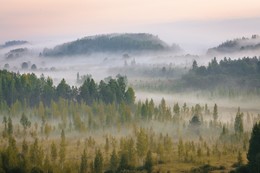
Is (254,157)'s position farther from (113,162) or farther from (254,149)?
(113,162)

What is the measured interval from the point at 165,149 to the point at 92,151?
115 feet

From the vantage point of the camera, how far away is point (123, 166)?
155750 millimetres

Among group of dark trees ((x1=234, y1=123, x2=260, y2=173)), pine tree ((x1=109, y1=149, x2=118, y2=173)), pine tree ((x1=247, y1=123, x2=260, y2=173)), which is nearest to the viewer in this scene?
group of dark trees ((x1=234, y1=123, x2=260, y2=173))

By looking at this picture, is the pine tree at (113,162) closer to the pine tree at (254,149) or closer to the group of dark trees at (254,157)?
the group of dark trees at (254,157)

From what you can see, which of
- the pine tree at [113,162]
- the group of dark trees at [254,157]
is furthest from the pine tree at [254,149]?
the pine tree at [113,162]

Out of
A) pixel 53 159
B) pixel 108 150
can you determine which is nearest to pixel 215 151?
pixel 108 150

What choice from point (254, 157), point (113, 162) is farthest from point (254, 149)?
point (113, 162)

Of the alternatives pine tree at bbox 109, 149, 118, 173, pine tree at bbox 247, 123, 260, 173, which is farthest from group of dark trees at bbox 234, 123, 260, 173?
pine tree at bbox 109, 149, 118, 173

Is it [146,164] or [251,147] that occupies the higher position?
[251,147]

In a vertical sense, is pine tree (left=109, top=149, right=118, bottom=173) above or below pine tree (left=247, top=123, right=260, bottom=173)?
below

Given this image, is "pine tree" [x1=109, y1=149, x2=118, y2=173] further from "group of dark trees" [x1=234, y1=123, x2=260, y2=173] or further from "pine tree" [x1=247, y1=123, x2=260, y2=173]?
"pine tree" [x1=247, y1=123, x2=260, y2=173]

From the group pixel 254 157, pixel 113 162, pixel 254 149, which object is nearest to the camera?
pixel 254 157

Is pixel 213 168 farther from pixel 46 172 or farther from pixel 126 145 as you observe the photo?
pixel 46 172

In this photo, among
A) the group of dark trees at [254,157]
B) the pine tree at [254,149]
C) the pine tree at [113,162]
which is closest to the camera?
the group of dark trees at [254,157]
